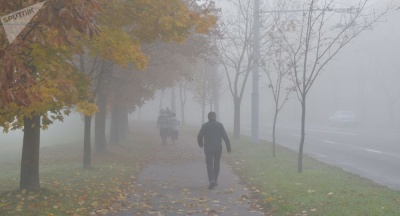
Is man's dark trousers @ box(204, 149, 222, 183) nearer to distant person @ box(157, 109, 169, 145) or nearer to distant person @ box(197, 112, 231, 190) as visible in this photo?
distant person @ box(197, 112, 231, 190)

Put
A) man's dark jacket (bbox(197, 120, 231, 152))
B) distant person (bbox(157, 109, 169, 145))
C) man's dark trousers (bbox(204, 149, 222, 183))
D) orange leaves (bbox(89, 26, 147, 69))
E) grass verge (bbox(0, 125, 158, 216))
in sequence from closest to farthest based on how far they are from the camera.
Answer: grass verge (bbox(0, 125, 158, 216)) < orange leaves (bbox(89, 26, 147, 69)) < man's dark trousers (bbox(204, 149, 222, 183)) < man's dark jacket (bbox(197, 120, 231, 152)) < distant person (bbox(157, 109, 169, 145))

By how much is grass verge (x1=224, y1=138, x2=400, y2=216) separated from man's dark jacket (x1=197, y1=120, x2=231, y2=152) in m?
1.17

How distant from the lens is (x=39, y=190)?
35.6 ft

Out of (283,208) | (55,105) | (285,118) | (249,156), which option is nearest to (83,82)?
(55,105)

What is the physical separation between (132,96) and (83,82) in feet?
49.3

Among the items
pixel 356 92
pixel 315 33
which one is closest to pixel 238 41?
pixel 315 33

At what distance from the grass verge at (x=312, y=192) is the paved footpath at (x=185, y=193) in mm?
403

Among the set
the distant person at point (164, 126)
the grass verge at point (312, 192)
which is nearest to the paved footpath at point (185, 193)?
the grass verge at point (312, 192)

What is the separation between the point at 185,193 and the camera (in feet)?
39.2

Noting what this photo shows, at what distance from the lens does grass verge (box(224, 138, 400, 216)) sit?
889 centimetres

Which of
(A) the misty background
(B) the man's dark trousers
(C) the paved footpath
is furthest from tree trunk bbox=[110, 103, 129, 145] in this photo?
(A) the misty background

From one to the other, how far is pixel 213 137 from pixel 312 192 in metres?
2.99

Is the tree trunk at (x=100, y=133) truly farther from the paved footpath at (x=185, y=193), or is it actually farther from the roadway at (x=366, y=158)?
the roadway at (x=366, y=158)

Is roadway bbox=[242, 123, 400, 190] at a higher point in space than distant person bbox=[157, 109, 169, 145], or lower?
lower
